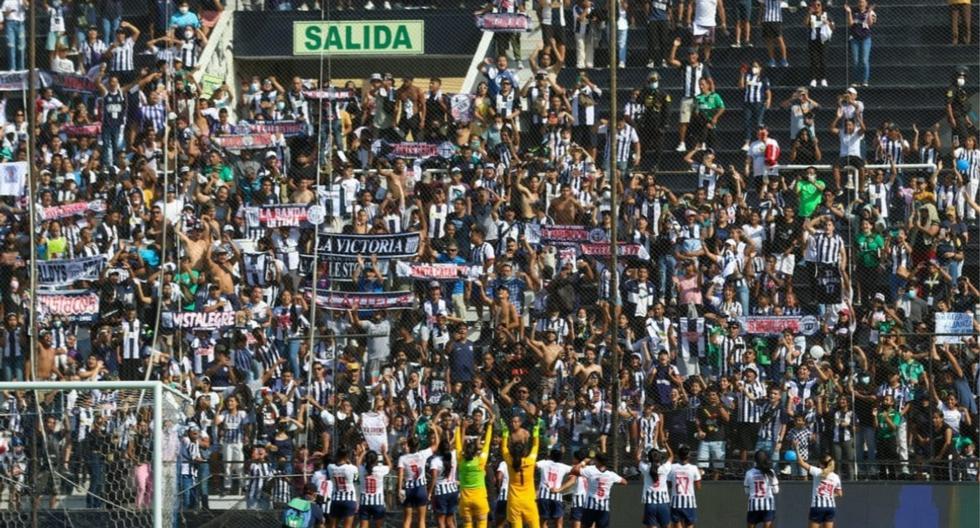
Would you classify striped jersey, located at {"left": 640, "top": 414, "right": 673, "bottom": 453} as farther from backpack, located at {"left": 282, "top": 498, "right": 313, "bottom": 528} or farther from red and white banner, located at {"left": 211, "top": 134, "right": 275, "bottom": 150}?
red and white banner, located at {"left": 211, "top": 134, "right": 275, "bottom": 150}

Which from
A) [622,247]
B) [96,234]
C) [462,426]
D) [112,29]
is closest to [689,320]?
[622,247]

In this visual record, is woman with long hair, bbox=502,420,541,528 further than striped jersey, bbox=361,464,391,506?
No

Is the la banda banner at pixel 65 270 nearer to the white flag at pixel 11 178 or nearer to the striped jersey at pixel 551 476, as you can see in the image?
the white flag at pixel 11 178

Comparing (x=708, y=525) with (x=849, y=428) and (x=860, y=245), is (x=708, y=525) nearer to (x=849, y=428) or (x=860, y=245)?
(x=849, y=428)

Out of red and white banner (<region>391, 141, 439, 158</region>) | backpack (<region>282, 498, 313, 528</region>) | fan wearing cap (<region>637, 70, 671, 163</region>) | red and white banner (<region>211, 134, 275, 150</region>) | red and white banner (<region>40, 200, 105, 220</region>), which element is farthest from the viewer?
red and white banner (<region>211, 134, 275, 150</region>)

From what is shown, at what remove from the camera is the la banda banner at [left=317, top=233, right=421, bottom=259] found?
27.0m

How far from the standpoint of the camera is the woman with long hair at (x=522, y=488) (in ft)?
80.2

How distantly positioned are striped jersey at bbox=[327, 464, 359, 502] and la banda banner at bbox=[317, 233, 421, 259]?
3.24 metres

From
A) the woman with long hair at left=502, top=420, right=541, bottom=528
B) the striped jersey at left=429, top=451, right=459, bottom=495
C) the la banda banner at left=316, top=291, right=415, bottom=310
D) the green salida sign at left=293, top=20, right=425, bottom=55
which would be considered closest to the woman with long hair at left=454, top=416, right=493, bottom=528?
the striped jersey at left=429, top=451, right=459, bottom=495

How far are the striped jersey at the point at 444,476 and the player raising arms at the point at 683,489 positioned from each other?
245cm

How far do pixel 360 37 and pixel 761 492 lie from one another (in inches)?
360

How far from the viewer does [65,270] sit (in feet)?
89.9

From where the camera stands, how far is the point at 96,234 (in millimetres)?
28203

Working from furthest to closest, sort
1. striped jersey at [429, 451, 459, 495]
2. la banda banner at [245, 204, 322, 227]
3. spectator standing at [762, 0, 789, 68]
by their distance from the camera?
spectator standing at [762, 0, 789, 68], la banda banner at [245, 204, 322, 227], striped jersey at [429, 451, 459, 495]
